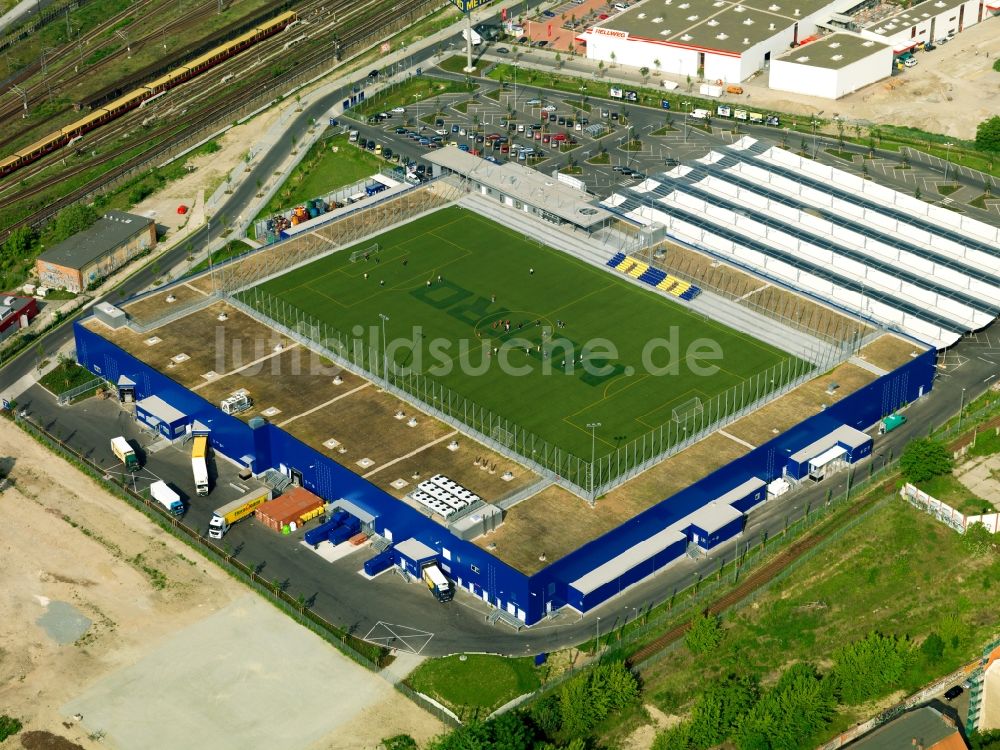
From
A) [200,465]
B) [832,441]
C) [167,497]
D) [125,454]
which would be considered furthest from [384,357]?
[832,441]

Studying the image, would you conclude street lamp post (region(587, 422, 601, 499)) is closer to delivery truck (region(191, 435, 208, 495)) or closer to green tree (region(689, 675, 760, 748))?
green tree (region(689, 675, 760, 748))

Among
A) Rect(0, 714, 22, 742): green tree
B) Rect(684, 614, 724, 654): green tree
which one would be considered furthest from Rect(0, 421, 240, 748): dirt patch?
Rect(684, 614, 724, 654): green tree

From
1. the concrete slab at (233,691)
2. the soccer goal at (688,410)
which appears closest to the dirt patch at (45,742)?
the concrete slab at (233,691)

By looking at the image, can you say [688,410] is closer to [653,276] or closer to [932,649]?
[653,276]

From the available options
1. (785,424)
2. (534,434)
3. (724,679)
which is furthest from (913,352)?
(724,679)

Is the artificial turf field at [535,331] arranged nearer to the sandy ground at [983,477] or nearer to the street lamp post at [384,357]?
the street lamp post at [384,357]

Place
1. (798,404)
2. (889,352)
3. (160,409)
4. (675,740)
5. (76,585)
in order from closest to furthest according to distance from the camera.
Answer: (675,740) < (76,585) < (798,404) < (160,409) < (889,352)

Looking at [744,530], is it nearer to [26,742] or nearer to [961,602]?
[961,602]
